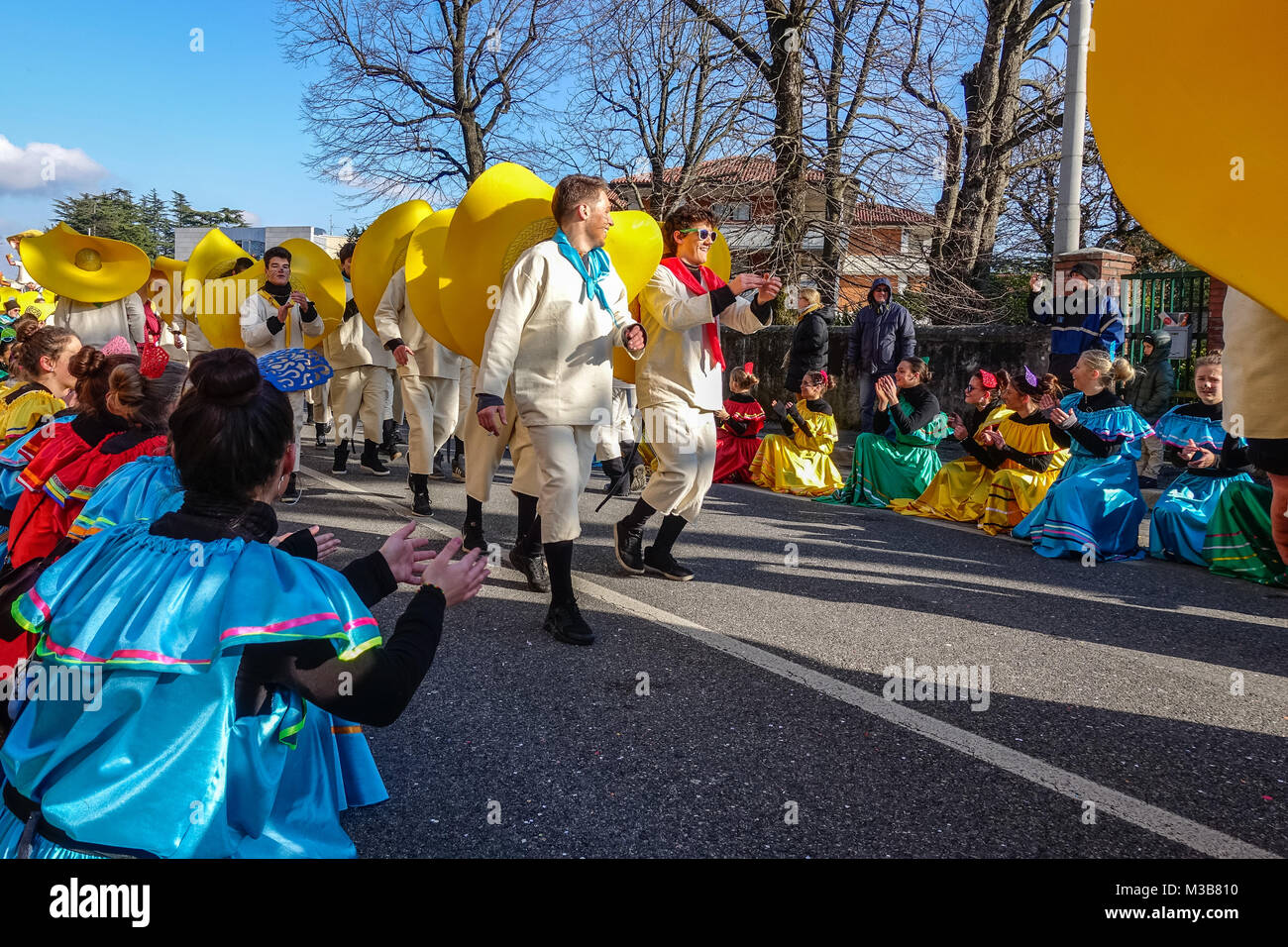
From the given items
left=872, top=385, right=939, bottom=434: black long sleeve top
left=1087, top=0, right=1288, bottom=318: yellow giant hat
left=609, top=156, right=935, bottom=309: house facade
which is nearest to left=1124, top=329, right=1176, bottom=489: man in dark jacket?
left=872, top=385, right=939, bottom=434: black long sleeve top

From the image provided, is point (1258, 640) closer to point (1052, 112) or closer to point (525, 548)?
point (525, 548)

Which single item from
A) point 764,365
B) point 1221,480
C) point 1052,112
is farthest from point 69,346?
point 1052,112

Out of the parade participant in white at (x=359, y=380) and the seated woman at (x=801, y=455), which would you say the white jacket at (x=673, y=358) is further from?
the parade participant in white at (x=359, y=380)

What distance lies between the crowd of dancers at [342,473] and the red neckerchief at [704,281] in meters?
0.02

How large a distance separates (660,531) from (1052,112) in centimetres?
1788

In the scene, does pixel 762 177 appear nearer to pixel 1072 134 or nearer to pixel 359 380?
pixel 1072 134

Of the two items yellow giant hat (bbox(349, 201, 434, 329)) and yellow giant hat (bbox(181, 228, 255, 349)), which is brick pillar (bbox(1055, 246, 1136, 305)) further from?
yellow giant hat (bbox(181, 228, 255, 349))

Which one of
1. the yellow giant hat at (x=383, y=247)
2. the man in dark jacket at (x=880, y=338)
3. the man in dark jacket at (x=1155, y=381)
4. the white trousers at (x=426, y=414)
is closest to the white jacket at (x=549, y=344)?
the white trousers at (x=426, y=414)

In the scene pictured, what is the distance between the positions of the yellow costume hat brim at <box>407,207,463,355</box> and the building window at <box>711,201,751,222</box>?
9.44 meters

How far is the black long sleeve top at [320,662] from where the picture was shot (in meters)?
1.93

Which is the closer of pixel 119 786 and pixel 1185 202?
pixel 1185 202

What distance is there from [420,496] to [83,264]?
432 cm

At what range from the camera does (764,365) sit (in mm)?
16141

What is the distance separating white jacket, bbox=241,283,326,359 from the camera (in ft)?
25.8
